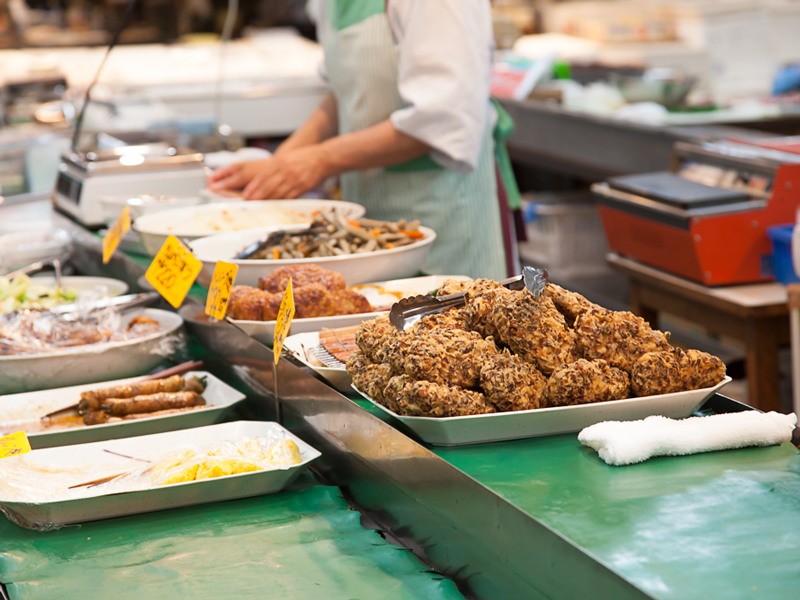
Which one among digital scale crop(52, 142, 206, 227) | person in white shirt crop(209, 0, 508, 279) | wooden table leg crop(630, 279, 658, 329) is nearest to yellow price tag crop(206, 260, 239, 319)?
person in white shirt crop(209, 0, 508, 279)

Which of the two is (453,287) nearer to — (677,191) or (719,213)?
(719,213)

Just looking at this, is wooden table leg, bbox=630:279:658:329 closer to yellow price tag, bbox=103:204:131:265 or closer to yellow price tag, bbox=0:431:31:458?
yellow price tag, bbox=103:204:131:265

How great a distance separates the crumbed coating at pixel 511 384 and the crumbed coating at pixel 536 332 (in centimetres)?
2

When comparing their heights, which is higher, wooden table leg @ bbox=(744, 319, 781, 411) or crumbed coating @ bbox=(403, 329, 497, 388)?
crumbed coating @ bbox=(403, 329, 497, 388)

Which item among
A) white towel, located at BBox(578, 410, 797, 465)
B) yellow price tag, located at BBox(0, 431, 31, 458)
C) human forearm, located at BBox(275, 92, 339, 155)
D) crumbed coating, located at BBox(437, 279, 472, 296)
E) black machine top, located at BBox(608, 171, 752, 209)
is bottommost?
black machine top, located at BBox(608, 171, 752, 209)

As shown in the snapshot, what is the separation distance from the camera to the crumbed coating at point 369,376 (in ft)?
Answer: 3.93

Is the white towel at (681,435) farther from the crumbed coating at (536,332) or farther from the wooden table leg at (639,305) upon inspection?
the wooden table leg at (639,305)

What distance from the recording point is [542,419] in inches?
44.6

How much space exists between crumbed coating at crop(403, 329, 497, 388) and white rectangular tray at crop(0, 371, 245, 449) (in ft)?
1.88

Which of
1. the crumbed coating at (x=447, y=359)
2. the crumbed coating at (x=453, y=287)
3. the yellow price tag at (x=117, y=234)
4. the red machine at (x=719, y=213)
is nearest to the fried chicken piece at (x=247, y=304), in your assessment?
the crumbed coating at (x=453, y=287)

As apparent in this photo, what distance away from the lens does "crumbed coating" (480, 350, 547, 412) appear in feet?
3.67

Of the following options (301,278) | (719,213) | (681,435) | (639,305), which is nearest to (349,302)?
(301,278)

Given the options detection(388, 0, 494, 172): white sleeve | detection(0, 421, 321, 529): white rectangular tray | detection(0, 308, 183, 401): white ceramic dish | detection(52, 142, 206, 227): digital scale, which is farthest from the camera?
detection(52, 142, 206, 227): digital scale

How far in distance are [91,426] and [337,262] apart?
0.58 metres
